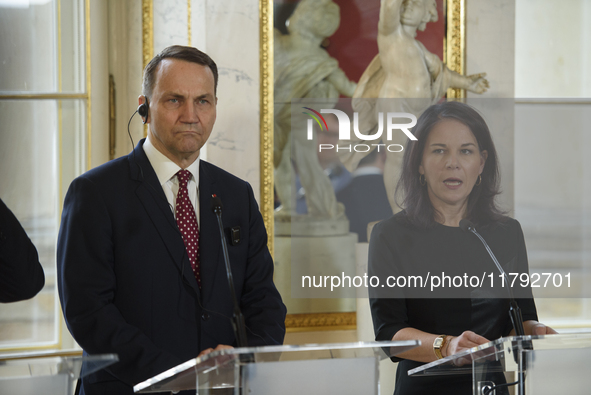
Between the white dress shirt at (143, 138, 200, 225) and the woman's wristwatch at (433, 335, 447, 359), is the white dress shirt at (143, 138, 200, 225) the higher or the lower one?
the higher one

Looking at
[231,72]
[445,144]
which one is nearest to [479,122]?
[445,144]

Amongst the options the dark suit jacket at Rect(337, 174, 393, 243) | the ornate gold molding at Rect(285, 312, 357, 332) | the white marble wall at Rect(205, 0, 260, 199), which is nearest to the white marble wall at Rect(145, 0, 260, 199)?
the white marble wall at Rect(205, 0, 260, 199)

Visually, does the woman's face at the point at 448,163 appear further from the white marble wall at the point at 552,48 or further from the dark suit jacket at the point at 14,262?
the white marble wall at the point at 552,48

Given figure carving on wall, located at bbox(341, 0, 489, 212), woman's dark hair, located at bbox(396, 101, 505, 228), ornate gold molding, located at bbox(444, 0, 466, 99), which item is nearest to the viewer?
woman's dark hair, located at bbox(396, 101, 505, 228)

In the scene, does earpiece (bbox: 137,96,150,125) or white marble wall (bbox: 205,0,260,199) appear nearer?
earpiece (bbox: 137,96,150,125)

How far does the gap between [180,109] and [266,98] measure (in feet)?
5.40

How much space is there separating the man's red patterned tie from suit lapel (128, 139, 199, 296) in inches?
1.7

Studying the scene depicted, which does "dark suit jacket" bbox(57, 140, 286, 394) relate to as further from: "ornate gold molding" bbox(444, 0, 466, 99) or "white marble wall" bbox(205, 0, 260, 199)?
"ornate gold molding" bbox(444, 0, 466, 99)

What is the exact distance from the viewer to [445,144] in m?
2.37

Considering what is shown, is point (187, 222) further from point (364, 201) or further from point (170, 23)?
point (170, 23)

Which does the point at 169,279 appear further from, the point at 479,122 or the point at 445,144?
the point at 479,122

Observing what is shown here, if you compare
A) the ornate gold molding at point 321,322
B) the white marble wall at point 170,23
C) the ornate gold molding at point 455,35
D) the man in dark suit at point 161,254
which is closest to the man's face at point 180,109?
the man in dark suit at point 161,254

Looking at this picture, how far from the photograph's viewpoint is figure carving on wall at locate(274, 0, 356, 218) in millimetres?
3648

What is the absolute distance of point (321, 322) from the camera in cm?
383
